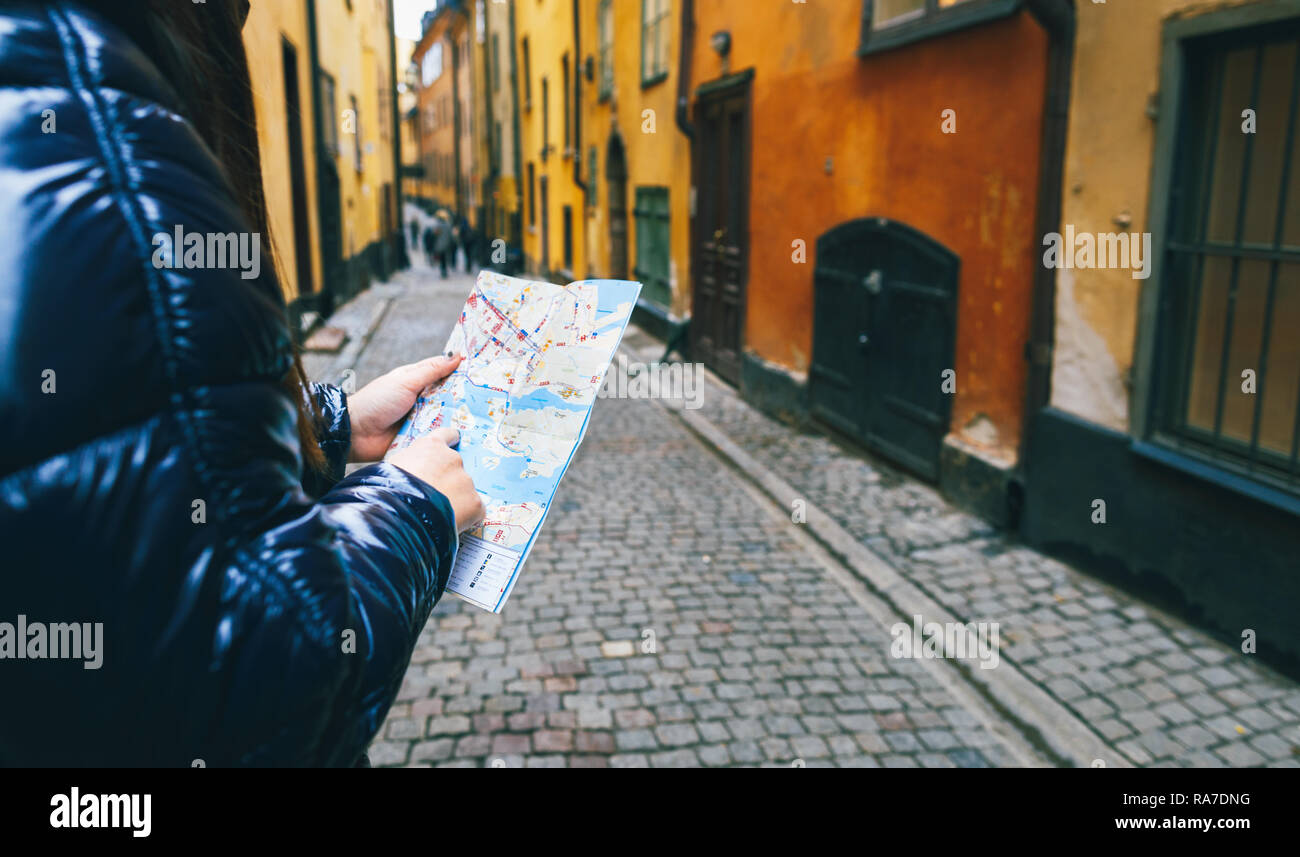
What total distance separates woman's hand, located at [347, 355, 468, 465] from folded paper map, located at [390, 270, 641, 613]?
0.06 feet

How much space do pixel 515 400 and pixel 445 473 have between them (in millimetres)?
233

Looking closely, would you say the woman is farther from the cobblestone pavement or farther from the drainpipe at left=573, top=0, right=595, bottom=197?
the drainpipe at left=573, top=0, right=595, bottom=197

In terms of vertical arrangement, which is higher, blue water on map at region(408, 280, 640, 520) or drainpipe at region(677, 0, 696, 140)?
drainpipe at region(677, 0, 696, 140)

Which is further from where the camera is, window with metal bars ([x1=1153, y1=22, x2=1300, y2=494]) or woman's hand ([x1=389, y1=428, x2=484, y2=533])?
window with metal bars ([x1=1153, y1=22, x2=1300, y2=494])

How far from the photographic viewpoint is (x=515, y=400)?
154 cm

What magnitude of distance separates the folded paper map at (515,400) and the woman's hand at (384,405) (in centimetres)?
2

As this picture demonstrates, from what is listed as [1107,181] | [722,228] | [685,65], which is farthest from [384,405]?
[685,65]

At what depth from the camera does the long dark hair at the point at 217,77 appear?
38.3 inches

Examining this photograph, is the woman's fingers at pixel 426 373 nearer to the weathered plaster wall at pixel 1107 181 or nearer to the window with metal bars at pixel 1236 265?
the window with metal bars at pixel 1236 265

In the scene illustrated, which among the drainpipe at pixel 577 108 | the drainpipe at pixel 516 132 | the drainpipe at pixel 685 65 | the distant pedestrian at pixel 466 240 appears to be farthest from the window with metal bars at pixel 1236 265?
the distant pedestrian at pixel 466 240

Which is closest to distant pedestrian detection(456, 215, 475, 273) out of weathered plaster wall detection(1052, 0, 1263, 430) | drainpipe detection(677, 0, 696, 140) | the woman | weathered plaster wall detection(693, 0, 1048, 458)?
drainpipe detection(677, 0, 696, 140)

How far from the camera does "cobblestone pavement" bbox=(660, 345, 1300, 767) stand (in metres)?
3.88

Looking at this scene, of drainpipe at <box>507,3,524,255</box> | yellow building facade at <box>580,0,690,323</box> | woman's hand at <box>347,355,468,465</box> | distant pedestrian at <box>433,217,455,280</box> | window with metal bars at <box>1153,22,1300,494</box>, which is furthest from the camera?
distant pedestrian at <box>433,217,455,280</box>
